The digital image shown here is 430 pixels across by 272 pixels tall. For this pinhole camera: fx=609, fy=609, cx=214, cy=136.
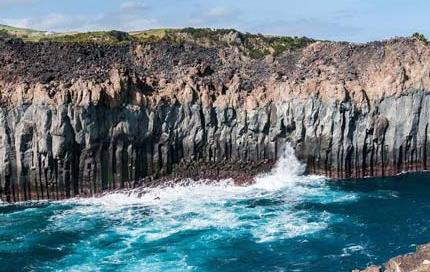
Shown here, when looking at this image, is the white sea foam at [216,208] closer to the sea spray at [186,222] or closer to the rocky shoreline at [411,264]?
the sea spray at [186,222]

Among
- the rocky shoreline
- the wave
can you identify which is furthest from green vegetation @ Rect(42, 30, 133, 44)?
the rocky shoreline

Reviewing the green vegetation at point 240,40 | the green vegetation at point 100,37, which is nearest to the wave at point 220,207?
the green vegetation at point 240,40

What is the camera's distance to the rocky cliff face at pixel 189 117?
8262 cm

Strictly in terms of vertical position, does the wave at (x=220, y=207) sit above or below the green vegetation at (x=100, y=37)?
below

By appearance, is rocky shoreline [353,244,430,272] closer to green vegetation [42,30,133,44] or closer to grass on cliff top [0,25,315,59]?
grass on cliff top [0,25,315,59]

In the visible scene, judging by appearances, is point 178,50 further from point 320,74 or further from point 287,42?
point 287,42

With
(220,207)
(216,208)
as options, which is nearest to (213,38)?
(220,207)

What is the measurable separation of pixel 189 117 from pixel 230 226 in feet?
79.1

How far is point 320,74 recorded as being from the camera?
311 ft

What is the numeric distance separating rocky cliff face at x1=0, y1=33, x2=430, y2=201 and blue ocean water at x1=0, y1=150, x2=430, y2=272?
3.46 m

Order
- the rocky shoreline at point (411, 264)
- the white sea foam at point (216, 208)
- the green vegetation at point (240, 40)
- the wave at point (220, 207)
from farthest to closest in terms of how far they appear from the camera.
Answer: the green vegetation at point (240, 40), the wave at point (220, 207), the white sea foam at point (216, 208), the rocky shoreline at point (411, 264)

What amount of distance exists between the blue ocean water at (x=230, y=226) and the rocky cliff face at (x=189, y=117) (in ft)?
11.4

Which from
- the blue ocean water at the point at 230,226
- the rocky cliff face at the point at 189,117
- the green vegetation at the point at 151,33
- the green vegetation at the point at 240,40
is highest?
the green vegetation at the point at 151,33

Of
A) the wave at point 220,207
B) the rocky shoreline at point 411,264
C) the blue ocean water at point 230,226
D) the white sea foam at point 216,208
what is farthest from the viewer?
the wave at point 220,207
